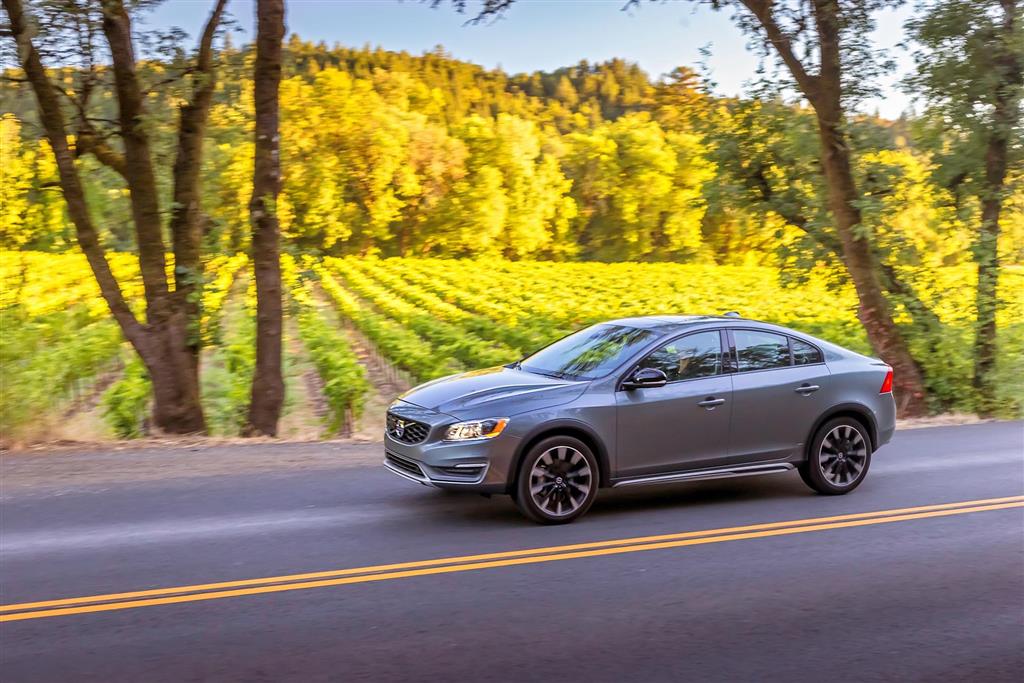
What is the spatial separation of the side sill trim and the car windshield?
3.09 feet

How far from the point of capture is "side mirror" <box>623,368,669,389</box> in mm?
8109

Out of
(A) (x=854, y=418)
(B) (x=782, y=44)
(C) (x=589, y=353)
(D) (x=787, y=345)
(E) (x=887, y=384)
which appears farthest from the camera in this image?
(B) (x=782, y=44)

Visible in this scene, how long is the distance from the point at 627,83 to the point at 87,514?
19394 cm

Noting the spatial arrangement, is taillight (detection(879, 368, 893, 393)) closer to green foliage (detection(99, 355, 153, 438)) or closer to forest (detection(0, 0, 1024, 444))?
forest (detection(0, 0, 1024, 444))

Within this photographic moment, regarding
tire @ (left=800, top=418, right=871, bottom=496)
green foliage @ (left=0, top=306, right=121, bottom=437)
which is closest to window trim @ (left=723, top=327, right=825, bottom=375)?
tire @ (left=800, top=418, right=871, bottom=496)

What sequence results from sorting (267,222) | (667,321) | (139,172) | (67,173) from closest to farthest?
(667,321), (67,173), (139,172), (267,222)

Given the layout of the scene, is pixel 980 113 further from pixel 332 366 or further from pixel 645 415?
pixel 332 366

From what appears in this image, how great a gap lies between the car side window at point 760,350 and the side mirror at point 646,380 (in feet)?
3.31

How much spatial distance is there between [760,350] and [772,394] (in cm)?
44

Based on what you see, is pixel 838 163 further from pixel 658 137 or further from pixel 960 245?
pixel 658 137

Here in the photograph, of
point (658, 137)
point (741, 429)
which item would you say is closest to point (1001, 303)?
point (741, 429)

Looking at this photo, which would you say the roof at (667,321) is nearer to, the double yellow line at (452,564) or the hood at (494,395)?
the hood at (494,395)

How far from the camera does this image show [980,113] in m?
17.5

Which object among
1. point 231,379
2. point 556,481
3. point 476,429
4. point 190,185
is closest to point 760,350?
point 556,481
